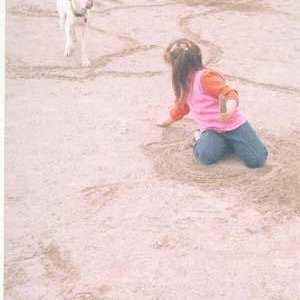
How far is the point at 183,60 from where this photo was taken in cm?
331

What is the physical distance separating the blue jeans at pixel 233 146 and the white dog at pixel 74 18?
1752 mm

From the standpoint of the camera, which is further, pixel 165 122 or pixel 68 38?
pixel 68 38

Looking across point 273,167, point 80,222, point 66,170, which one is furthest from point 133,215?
point 273,167

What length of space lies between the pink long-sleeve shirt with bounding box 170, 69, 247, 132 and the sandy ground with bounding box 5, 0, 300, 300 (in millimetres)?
182

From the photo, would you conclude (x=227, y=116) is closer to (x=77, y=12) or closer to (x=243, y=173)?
(x=243, y=173)

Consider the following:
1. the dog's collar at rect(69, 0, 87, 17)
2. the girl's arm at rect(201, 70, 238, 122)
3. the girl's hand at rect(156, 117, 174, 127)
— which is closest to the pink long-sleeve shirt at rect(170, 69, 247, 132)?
the girl's arm at rect(201, 70, 238, 122)

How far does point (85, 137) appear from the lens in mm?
3584

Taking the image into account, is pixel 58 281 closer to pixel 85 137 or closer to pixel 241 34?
pixel 85 137

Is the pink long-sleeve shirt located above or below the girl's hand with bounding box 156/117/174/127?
above

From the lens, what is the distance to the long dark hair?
10.9 feet

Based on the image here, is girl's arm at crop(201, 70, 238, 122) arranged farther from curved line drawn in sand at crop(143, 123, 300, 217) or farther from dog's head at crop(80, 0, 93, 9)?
dog's head at crop(80, 0, 93, 9)

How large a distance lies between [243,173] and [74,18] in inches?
87.1

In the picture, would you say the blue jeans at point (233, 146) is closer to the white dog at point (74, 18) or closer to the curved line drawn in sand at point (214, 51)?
the curved line drawn in sand at point (214, 51)

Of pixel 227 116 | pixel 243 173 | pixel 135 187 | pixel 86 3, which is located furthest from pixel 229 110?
pixel 86 3
